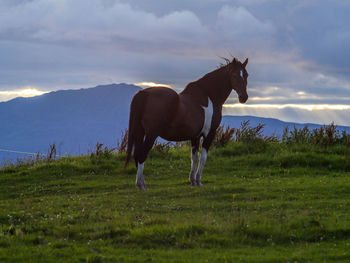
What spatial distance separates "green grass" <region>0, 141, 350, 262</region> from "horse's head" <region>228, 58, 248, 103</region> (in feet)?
9.18

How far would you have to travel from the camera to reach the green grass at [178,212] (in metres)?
7.21

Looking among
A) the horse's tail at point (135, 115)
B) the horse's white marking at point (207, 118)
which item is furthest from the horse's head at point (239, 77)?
the horse's tail at point (135, 115)

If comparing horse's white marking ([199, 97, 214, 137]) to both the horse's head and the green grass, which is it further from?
the green grass

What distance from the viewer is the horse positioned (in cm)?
1253

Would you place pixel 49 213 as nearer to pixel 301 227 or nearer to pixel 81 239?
pixel 81 239

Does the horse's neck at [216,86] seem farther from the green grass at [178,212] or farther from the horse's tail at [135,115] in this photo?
the green grass at [178,212]

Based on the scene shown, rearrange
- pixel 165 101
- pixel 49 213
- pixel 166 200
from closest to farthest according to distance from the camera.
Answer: pixel 49 213, pixel 166 200, pixel 165 101

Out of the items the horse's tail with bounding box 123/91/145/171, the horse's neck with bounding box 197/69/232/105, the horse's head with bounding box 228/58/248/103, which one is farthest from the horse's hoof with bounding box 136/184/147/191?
the horse's head with bounding box 228/58/248/103

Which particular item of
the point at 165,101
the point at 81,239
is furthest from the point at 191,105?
the point at 81,239

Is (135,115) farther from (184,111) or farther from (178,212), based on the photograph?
(178,212)

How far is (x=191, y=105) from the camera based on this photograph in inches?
518

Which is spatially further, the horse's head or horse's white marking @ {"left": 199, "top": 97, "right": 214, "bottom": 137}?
the horse's head

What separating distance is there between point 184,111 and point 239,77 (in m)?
2.29

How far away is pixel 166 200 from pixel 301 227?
13.3 ft
